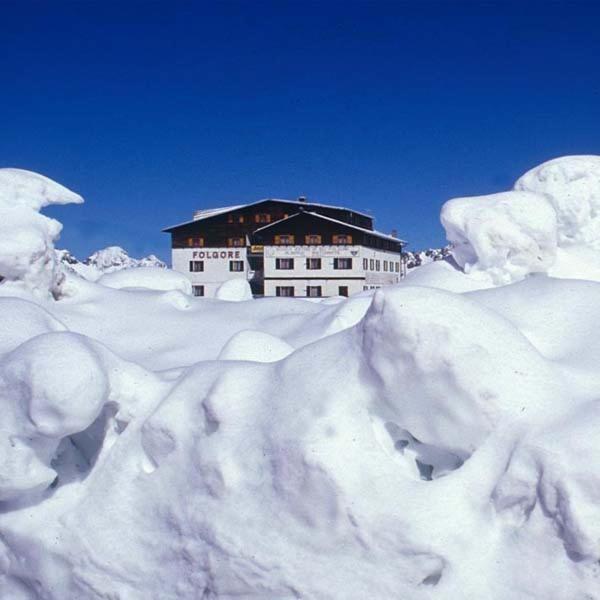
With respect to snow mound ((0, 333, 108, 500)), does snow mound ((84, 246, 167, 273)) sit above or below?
above

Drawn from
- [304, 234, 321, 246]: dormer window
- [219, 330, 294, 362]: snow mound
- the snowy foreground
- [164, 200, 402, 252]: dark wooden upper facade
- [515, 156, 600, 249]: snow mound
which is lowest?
the snowy foreground

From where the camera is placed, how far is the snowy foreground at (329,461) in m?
3.11

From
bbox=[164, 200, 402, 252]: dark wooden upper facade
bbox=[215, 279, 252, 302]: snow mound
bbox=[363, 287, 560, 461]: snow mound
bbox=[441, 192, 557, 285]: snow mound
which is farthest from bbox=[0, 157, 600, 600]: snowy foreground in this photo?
bbox=[164, 200, 402, 252]: dark wooden upper facade

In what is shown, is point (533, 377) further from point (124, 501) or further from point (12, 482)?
point (12, 482)

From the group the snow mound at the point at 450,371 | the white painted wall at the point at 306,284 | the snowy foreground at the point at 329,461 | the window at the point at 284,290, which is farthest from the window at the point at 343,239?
the snow mound at the point at 450,371

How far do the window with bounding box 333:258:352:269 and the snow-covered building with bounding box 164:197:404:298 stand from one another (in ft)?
0.21

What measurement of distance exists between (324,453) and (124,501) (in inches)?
56.8

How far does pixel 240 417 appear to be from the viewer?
389 centimetres

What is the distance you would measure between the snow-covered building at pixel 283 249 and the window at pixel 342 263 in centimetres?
7

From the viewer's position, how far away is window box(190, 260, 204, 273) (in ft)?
151

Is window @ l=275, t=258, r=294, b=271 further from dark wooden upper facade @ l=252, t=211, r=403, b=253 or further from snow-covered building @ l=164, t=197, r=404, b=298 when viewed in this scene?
dark wooden upper facade @ l=252, t=211, r=403, b=253

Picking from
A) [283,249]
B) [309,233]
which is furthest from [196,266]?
[309,233]

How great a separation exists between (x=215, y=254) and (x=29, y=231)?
37.5 m

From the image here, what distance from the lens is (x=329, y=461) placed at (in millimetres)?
3381
